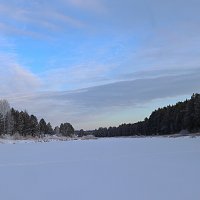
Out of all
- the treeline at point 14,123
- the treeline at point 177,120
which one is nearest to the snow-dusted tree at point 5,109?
the treeline at point 14,123

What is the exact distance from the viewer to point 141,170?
17.5 metres

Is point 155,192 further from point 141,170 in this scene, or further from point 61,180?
point 141,170

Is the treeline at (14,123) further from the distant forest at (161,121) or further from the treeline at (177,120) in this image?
the treeline at (177,120)

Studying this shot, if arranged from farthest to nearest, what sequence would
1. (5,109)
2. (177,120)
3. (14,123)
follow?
(5,109)
(14,123)
(177,120)

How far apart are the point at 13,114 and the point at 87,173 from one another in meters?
130

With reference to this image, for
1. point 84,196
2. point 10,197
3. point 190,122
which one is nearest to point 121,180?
point 84,196

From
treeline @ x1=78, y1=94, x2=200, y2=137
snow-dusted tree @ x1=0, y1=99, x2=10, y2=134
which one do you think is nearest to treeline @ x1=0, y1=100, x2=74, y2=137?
snow-dusted tree @ x1=0, y1=99, x2=10, y2=134

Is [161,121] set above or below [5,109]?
below

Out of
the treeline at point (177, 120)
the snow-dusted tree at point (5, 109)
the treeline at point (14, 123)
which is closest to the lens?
the treeline at point (177, 120)

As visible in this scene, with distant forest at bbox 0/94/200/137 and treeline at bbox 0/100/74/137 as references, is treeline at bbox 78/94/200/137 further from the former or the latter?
treeline at bbox 0/100/74/137

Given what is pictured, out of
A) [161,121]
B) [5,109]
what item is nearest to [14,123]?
[5,109]

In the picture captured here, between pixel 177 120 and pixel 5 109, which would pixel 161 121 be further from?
pixel 5 109

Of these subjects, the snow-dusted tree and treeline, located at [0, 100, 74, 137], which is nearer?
treeline, located at [0, 100, 74, 137]

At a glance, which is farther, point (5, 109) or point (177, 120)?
point (5, 109)
